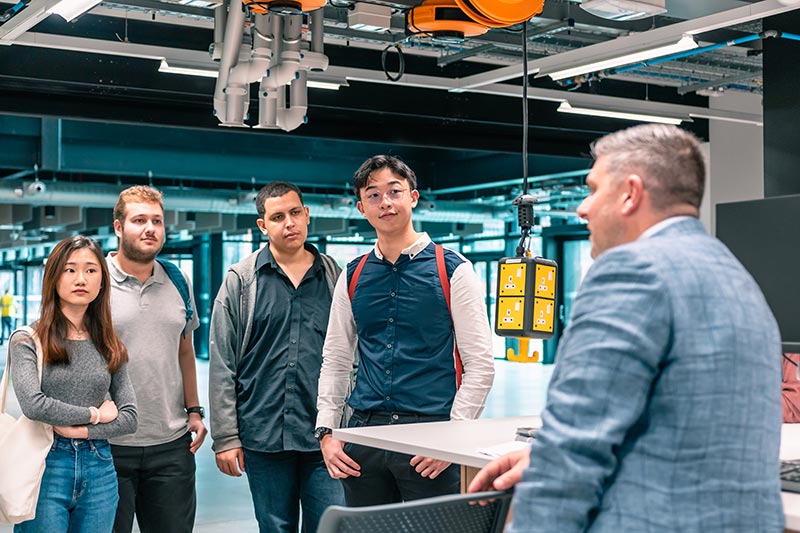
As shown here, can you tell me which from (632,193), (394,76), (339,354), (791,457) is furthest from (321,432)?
(394,76)

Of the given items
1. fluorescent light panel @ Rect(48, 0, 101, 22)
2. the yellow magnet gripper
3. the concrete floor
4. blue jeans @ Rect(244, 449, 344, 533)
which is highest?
fluorescent light panel @ Rect(48, 0, 101, 22)

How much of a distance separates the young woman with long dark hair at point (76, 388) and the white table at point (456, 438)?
93 centimetres

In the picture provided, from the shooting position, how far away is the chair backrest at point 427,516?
139 centimetres

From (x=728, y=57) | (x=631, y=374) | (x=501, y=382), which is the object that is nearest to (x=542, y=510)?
(x=631, y=374)

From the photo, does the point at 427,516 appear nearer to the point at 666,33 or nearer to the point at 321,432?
the point at 321,432

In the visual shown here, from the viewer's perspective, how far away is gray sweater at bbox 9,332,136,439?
3002 mm

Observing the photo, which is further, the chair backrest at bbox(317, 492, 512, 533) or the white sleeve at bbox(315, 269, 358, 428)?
the white sleeve at bbox(315, 269, 358, 428)

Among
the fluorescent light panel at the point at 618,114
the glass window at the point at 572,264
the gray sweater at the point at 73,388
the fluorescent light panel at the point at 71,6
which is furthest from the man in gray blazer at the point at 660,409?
the glass window at the point at 572,264

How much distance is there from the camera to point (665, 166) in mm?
1433

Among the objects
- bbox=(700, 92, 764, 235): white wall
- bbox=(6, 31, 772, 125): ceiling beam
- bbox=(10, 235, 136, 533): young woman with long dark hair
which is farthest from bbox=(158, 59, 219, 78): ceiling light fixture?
bbox=(700, 92, 764, 235): white wall

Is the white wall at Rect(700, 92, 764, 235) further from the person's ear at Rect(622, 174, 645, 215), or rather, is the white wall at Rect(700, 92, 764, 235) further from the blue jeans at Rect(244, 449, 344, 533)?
the person's ear at Rect(622, 174, 645, 215)

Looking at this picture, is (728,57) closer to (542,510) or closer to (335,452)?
(335,452)

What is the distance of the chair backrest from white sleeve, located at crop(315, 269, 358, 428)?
157cm

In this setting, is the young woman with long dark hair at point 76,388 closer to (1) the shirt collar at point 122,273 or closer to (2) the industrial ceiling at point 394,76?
(1) the shirt collar at point 122,273
